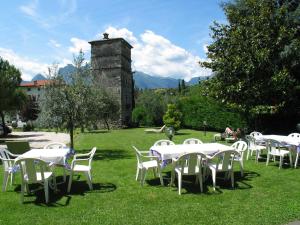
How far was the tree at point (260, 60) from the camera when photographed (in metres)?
15.4

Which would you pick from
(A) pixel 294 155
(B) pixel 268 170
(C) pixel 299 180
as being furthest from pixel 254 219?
(A) pixel 294 155

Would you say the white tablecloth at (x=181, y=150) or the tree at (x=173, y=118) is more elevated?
the tree at (x=173, y=118)

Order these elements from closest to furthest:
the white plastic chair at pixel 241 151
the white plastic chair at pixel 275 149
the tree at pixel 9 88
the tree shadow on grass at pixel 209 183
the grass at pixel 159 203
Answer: the grass at pixel 159 203
the tree shadow on grass at pixel 209 183
the white plastic chair at pixel 241 151
the white plastic chair at pixel 275 149
the tree at pixel 9 88

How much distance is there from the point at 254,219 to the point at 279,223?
0.40 m

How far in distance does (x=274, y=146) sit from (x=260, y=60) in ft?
20.2

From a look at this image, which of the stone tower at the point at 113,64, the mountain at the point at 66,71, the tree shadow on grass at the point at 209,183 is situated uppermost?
the stone tower at the point at 113,64

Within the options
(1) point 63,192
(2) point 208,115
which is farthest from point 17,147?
(2) point 208,115

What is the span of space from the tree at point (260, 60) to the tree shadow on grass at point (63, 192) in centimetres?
977

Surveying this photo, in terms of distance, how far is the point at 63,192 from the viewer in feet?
24.8

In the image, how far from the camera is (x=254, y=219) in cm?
557

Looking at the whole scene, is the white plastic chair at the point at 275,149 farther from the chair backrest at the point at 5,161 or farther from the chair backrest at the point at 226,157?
the chair backrest at the point at 5,161

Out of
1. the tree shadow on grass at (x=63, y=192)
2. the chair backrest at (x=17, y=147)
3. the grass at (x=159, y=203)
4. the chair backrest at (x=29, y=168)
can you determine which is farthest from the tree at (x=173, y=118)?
the chair backrest at (x=29, y=168)

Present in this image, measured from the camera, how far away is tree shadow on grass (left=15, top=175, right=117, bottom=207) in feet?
22.2

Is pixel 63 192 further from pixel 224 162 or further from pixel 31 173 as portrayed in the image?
pixel 224 162
